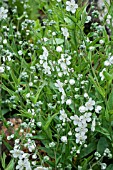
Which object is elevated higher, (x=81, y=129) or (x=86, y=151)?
(x=81, y=129)

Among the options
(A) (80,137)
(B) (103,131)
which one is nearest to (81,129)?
(A) (80,137)

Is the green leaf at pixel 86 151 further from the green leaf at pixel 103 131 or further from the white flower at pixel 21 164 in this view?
the white flower at pixel 21 164

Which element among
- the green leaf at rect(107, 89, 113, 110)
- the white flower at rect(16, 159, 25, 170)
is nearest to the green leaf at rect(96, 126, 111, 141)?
Answer: the green leaf at rect(107, 89, 113, 110)

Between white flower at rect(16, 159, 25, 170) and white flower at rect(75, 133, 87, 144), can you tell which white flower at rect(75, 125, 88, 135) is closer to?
white flower at rect(75, 133, 87, 144)

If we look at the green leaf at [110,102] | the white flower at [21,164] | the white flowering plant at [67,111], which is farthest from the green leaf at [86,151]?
the white flower at [21,164]

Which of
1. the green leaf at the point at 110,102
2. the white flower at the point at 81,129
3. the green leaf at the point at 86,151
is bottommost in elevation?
the green leaf at the point at 86,151

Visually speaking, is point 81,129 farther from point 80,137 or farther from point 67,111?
point 67,111

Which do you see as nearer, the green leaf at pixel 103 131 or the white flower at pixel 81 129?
Result: the white flower at pixel 81 129

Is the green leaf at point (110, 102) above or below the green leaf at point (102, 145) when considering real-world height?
above

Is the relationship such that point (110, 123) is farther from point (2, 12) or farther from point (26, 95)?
point (2, 12)

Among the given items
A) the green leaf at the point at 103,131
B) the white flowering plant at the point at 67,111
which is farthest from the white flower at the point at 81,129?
the green leaf at the point at 103,131
